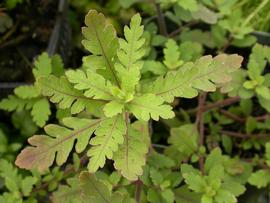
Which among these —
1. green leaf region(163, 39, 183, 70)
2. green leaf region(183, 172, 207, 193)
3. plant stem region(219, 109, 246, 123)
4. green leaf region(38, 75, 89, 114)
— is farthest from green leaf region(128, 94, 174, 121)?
plant stem region(219, 109, 246, 123)

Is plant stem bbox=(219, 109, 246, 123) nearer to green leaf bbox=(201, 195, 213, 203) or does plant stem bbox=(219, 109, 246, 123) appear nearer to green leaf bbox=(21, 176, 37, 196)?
green leaf bbox=(201, 195, 213, 203)

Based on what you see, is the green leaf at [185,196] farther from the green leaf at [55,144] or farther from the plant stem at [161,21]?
the plant stem at [161,21]

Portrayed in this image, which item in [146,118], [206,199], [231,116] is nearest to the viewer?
[146,118]

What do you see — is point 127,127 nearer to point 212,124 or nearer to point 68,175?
point 68,175

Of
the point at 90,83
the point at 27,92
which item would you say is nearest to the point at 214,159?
the point at 90,83

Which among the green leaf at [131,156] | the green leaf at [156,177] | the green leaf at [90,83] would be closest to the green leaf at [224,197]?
the green leaf at [156,177]

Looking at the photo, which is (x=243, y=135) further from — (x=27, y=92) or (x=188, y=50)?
(x=27, y=92)

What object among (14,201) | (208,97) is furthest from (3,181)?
(208,97)
